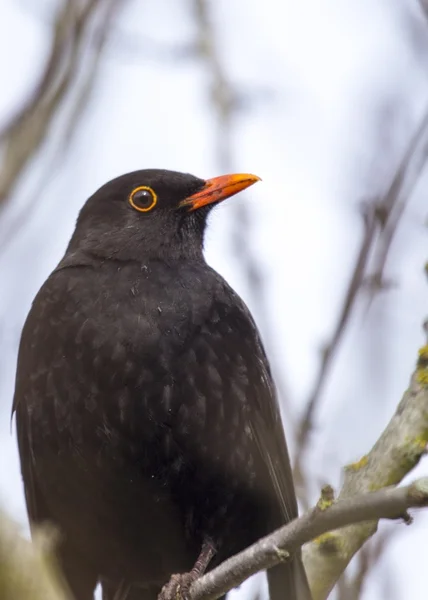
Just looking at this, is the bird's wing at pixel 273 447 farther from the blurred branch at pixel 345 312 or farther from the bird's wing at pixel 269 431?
the blurred branch at pixel 345 312

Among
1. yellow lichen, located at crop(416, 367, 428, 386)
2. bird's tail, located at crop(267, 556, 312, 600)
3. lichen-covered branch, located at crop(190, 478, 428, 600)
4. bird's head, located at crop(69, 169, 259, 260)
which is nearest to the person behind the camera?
lichen-covered branch, located at crop(190, 478, 428, 600)

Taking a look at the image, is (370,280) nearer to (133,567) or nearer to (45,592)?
(133,567)

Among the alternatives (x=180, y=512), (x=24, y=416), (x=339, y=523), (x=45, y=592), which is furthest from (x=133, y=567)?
(x=45, y=592)

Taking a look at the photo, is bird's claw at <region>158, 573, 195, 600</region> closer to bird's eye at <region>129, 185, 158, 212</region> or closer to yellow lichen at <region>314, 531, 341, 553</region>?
yellow lichen at <region>314, 531, 341, 553</region>

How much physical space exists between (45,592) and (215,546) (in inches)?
126

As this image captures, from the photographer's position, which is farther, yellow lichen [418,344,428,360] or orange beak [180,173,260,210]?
orange beak [180,173,260,210]

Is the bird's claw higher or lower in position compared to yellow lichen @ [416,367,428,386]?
lower

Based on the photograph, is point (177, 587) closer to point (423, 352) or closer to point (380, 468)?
point (380, 468)

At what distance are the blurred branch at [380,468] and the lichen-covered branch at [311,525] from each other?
0.76 metres

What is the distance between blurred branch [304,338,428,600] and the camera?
13.9 feet

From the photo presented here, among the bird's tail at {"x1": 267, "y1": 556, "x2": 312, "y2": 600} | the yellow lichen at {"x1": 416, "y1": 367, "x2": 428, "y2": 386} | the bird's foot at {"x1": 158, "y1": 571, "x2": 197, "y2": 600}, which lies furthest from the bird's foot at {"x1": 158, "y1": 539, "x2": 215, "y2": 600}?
the yellow lichen at {"x1": 416, "y1": 367, "x2": 428, "y2": 386}

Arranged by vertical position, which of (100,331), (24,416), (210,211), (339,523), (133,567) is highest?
(210,211)

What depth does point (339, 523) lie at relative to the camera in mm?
2844

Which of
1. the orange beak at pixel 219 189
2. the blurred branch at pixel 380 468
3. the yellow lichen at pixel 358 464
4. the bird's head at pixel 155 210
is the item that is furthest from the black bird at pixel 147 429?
the orange beak at pixel 219 189
